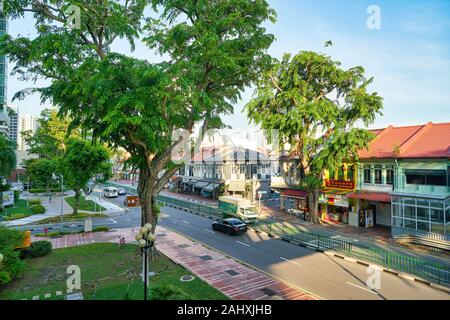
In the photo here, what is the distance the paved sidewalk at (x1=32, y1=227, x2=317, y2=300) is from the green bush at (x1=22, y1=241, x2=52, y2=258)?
237cm

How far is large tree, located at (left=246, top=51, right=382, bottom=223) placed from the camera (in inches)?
1029

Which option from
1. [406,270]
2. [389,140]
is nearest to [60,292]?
[406,270]

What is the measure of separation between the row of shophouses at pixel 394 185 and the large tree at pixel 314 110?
243 centimetres

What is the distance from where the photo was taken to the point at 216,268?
17.2 meters

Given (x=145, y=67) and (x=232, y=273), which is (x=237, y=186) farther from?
(x=145, y=67)

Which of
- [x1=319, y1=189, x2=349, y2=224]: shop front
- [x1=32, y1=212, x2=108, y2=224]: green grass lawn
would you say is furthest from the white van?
[x1=319, y1=189, x2=349, y2=224]: shop front

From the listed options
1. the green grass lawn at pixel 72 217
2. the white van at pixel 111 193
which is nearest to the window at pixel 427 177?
the green grass lawn at pixel 72 217

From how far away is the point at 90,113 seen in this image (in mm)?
15141

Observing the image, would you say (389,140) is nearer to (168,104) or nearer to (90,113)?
(168,104)

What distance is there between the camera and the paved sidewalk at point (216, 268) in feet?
45.1

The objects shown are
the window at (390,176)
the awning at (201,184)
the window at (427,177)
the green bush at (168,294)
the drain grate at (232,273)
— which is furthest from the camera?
the awning at (201,184)

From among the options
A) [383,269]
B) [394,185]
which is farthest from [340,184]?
[383,269]

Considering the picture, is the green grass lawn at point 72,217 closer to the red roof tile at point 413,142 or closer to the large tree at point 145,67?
the large tree at point 145,67

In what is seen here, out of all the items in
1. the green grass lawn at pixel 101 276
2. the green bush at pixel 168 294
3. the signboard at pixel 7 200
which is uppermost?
the signboard at pixel 7 200
